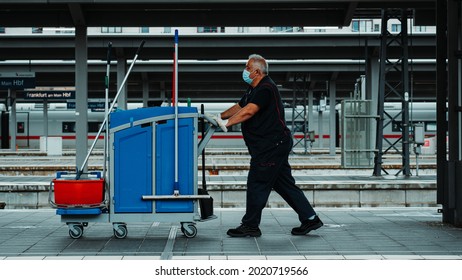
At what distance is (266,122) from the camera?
24.5 feet

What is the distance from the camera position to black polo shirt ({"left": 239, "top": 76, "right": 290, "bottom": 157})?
24.4ft

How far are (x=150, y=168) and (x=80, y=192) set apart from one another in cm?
74

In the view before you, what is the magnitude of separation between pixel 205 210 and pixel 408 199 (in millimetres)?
8945

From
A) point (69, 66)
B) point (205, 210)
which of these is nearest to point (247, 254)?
point (205, 210)

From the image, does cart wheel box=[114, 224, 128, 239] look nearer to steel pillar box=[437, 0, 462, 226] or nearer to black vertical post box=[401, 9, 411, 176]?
steel pillar box=[437, 0, 462, 226]

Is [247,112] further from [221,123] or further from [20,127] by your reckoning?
[20,127]

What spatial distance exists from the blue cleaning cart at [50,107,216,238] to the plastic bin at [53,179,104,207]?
5cm

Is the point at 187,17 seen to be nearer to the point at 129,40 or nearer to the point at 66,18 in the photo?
the point at 66,18

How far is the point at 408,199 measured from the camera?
50.5 feet

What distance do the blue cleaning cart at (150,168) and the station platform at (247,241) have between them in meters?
0.31

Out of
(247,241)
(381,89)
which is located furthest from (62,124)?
(247,241)

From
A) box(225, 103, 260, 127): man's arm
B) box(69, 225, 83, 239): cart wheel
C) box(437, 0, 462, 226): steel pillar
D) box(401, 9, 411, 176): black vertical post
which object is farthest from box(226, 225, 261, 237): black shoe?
box(401, 9, 411, 176): black vertical post

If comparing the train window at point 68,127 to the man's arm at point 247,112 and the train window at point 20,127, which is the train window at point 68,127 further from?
the man's arm at point 247,112

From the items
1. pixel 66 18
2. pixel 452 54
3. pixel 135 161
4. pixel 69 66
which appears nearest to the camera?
pixel 135 161
